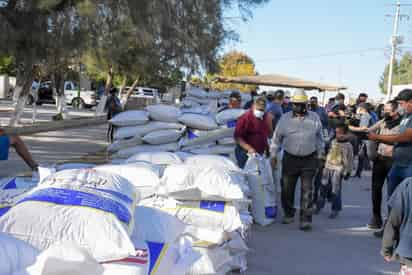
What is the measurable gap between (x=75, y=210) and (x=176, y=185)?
75.0 inches

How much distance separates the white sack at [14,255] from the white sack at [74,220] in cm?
51

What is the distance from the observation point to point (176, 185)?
15.8ft

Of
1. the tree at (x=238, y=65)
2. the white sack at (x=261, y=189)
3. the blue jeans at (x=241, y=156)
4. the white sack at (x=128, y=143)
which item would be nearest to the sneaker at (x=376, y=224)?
the white sack at (x=261, y=189)

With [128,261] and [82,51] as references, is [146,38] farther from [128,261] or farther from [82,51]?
[128,261]

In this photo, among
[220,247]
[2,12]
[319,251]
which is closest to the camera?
[220,247]

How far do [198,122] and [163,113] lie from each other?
1.91 feet

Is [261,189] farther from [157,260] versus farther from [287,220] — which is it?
[157,260]

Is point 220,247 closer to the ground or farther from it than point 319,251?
farther from it

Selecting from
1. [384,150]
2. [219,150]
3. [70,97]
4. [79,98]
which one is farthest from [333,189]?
[70,97]

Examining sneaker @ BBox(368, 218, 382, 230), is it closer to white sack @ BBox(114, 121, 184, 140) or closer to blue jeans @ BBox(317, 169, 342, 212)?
blue jeans @ BBox(317, 169, 342, 212)

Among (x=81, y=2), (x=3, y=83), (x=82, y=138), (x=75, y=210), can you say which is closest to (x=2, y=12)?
(x=81, y=2)

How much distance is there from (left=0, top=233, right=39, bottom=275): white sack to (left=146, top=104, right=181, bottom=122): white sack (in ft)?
20.5

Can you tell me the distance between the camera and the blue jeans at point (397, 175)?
237 inches

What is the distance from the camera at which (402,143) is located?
603cm
